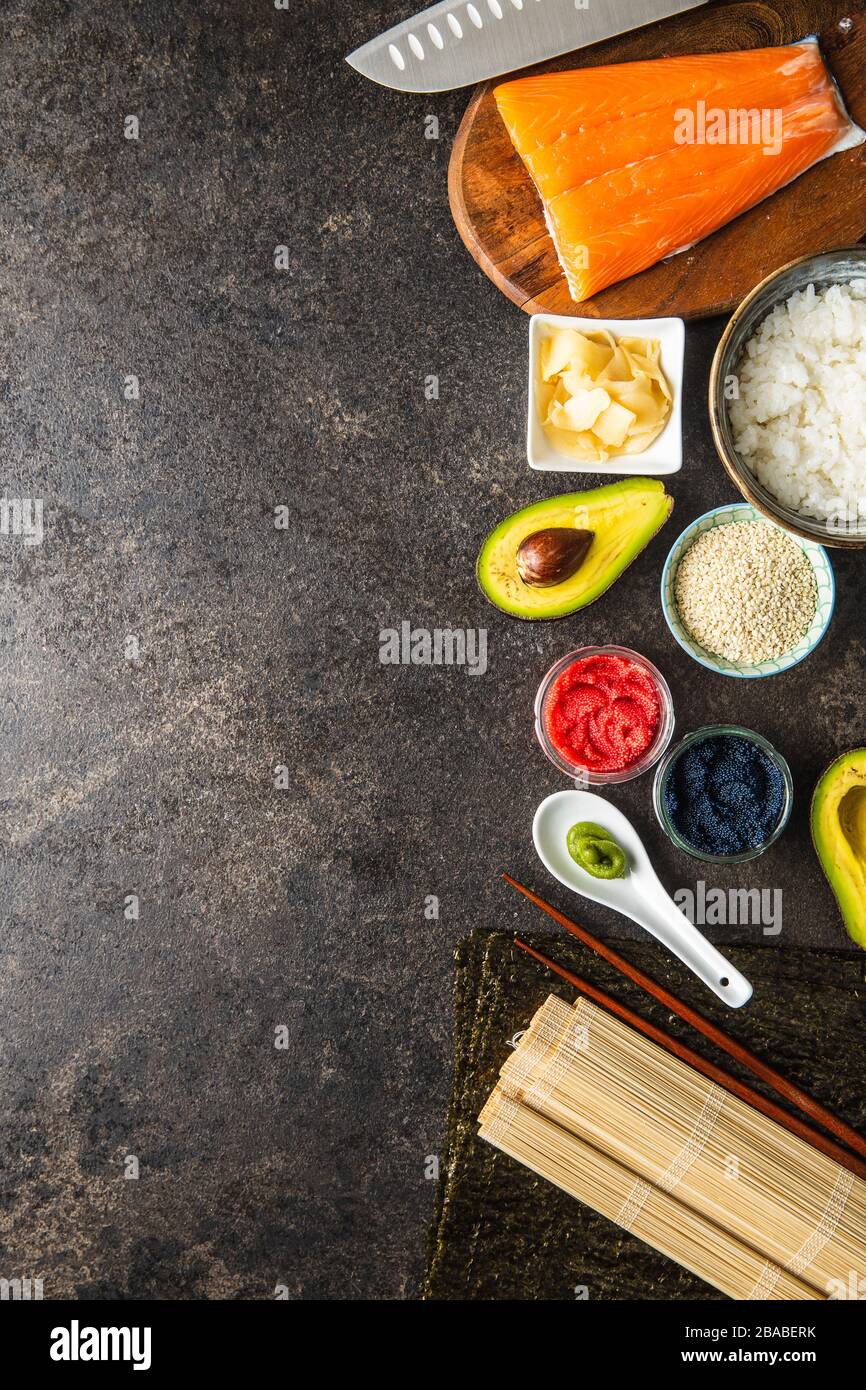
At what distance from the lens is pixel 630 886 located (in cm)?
188

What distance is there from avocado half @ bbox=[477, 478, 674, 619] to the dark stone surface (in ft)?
0.33

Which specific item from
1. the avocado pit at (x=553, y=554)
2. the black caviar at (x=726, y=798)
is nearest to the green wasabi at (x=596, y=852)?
the black caviar at (x=726, y=798)

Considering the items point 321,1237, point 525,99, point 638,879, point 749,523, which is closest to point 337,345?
point 525,99

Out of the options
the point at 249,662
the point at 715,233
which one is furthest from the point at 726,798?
the point at 715,233

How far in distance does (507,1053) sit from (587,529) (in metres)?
1.07

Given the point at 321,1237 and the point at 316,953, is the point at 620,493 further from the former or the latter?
the point at 321,1237

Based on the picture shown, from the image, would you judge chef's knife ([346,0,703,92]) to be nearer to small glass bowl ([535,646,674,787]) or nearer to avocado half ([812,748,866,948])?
small glass bowl ([535,646,674,787])

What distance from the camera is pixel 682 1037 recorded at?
188cm

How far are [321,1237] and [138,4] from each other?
8.49 ft

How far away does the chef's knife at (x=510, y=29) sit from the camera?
178 centimetres

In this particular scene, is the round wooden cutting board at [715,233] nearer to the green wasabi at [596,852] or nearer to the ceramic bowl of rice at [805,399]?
the ceramic bowl of rice at [805,399]

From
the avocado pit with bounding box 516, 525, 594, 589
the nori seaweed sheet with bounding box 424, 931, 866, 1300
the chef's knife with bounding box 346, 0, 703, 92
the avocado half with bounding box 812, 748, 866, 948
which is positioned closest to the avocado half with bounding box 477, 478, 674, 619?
the avocado pit with bounding box 516, 525, 594, 589

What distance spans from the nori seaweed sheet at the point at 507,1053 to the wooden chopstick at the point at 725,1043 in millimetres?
34

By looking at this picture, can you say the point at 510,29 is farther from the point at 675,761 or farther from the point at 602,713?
the point at 675,761
